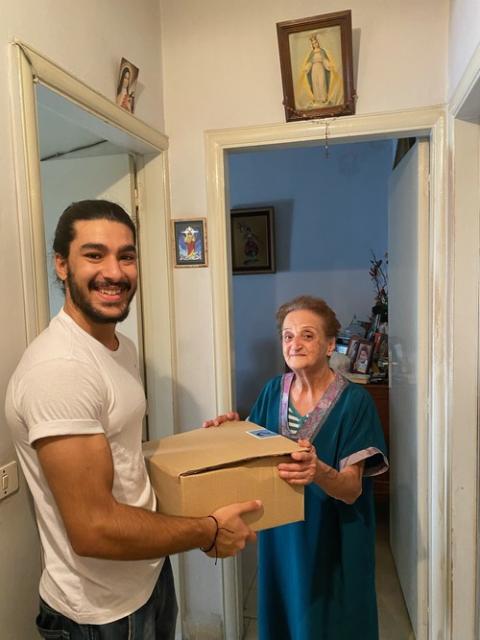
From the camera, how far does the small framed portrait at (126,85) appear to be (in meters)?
1.53

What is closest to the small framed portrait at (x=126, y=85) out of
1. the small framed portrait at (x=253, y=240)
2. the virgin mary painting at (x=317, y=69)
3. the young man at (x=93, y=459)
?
the virgin mary painting at (x=317, y=69)

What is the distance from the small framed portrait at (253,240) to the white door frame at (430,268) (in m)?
1.60

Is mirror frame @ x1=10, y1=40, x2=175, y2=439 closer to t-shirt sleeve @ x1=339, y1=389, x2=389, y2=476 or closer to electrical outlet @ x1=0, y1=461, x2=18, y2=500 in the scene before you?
electrical outlet @ x1=0, y1=461, x2=18, y2=500

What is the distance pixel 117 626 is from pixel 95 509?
1.21 ft

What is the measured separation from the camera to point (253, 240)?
3.48 m

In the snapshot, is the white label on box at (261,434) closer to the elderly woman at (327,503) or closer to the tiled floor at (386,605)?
the elderly woman at (327,503)

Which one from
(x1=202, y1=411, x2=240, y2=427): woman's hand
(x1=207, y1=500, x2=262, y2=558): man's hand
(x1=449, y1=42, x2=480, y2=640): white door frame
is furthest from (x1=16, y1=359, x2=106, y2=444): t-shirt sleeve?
(x1=449, y1=42, x2=480, y2=640): white door frame

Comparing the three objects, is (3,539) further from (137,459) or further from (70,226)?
(70,226)

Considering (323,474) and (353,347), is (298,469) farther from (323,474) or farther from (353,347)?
(353,347)

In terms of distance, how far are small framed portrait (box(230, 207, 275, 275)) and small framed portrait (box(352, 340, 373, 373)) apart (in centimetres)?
92

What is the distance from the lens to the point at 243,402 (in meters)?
3.61

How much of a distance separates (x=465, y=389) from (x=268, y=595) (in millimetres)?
986

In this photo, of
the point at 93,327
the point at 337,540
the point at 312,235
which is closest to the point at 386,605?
the point at 337,540

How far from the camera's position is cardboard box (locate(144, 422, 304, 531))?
Answer: 976 millimetres
